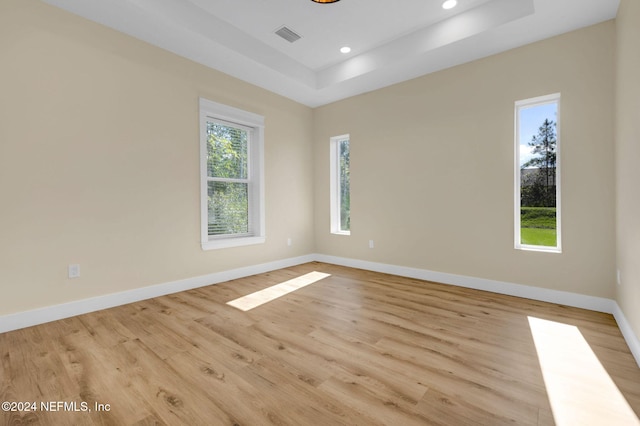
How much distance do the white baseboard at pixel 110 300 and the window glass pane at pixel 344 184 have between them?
1630 millimetres

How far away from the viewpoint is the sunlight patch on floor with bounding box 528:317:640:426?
137 cm

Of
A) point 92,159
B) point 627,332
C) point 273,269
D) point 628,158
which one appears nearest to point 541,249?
point 627,332

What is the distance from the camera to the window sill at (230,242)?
3.76 m

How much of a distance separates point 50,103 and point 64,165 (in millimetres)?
559

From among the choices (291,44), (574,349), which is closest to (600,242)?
(574,349)

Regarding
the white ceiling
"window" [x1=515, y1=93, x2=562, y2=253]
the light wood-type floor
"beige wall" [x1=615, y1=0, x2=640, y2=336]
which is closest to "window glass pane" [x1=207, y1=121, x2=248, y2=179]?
the white ceiling

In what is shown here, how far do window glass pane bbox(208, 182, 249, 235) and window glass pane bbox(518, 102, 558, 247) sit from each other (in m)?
3.69

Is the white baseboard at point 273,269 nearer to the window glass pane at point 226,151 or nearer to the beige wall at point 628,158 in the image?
the beige wall at point 628,158

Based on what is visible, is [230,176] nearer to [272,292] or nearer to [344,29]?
[272,292]

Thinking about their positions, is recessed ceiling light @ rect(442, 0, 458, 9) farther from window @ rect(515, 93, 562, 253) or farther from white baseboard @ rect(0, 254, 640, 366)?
white baseboard @ rect(0, 254, 640, 366)

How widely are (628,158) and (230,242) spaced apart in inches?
163

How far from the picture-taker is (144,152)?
3.16 meters

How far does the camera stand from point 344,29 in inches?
132

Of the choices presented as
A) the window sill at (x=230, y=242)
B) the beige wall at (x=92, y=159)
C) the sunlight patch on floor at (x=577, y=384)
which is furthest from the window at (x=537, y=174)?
the beige wall at (x=92, y=159)
